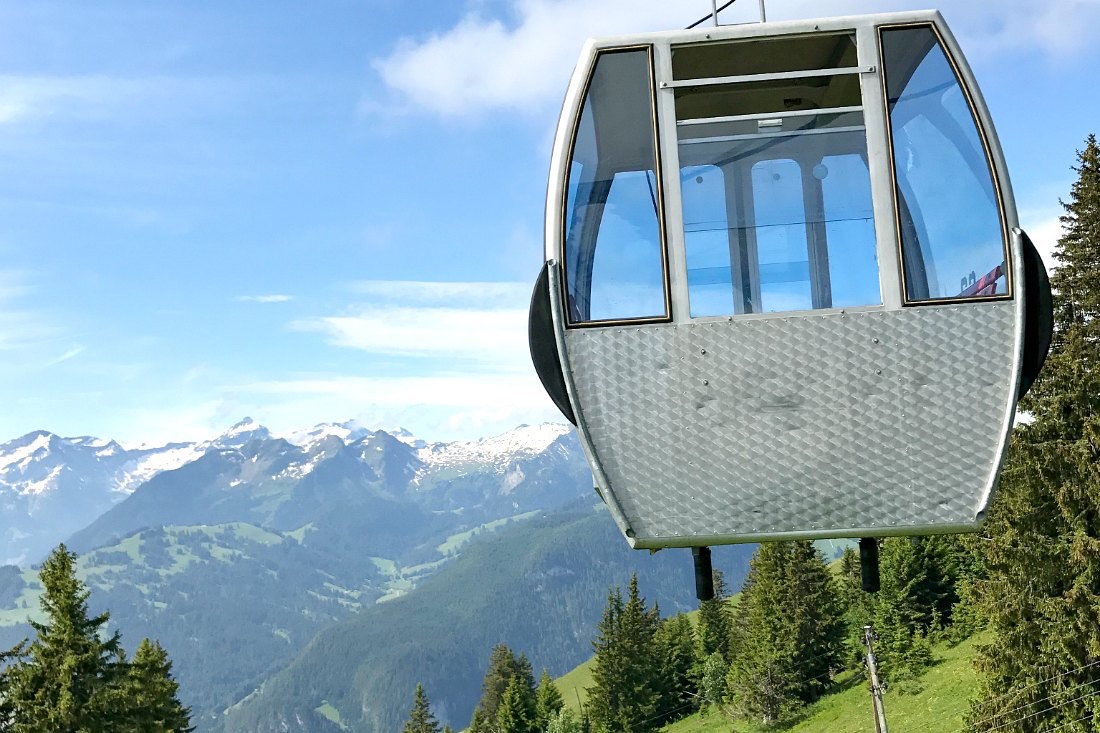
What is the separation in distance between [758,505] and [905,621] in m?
65.0

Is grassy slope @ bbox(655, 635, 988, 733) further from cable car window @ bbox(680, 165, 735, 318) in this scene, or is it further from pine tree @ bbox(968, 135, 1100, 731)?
cable car window @ bbox(680, 165, 735, 318)

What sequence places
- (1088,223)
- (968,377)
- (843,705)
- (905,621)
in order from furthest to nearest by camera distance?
(905,621) < (843,705) < (1088,223) < (968,377)

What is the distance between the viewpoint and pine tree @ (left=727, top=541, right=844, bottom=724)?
65312 millimetres

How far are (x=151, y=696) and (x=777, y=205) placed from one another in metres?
45.4

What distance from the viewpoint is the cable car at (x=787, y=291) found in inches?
189

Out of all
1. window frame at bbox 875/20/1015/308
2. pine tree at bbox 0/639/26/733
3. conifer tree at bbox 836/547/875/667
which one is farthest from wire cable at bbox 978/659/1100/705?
conifer tree at bbox 836/547/875/667

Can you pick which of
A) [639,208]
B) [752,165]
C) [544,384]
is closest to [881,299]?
[752,165]

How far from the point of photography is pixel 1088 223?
2325 centimetres

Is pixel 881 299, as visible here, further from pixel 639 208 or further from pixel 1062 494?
pixel 1062 494

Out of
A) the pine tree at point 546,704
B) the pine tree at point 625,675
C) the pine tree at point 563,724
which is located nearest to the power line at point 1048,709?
the pine tree at point 625,675

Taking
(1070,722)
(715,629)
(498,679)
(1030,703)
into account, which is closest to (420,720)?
(498,679)

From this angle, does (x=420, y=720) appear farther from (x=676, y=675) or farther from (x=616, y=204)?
(x=616, y=204)

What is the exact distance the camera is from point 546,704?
82875 millimetres

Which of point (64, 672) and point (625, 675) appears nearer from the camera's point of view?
point (64, 672)
